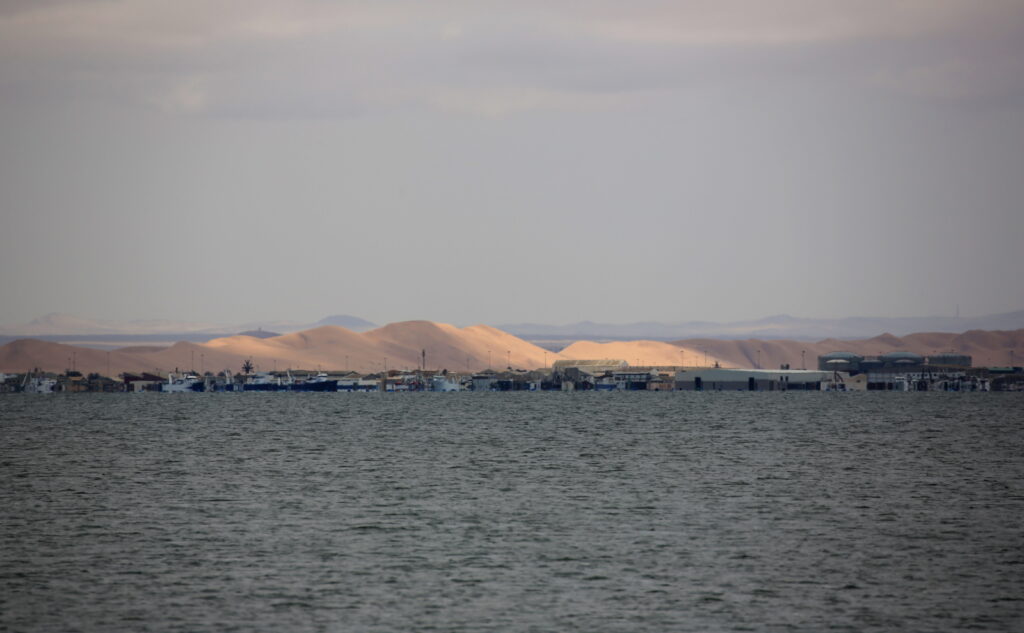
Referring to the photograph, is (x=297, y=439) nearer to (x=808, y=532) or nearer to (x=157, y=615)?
(x=808, y=532)

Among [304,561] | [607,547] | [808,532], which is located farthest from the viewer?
[808,532]

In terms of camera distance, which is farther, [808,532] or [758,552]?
[808,532]

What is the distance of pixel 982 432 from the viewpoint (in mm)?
142750

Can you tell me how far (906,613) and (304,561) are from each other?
22248mm

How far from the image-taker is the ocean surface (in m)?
39.6

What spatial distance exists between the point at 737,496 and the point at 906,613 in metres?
32.6

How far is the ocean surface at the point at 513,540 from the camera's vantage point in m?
39.6

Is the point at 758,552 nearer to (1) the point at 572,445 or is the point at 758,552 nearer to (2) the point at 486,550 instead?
(2) the point at 486,550

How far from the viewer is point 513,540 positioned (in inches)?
2132

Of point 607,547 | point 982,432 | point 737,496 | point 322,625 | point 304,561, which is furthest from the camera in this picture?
point 982,432

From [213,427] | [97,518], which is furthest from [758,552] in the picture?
[213,427]

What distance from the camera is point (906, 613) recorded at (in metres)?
39.3

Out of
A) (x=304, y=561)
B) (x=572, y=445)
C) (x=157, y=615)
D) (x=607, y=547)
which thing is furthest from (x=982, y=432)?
(x=157, y=615)

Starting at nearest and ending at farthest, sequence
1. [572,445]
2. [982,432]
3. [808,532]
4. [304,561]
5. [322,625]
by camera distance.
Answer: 1. [322,625]
2. [304,561]
3. [808,532]
4. [572,445]
5. [982,432]
